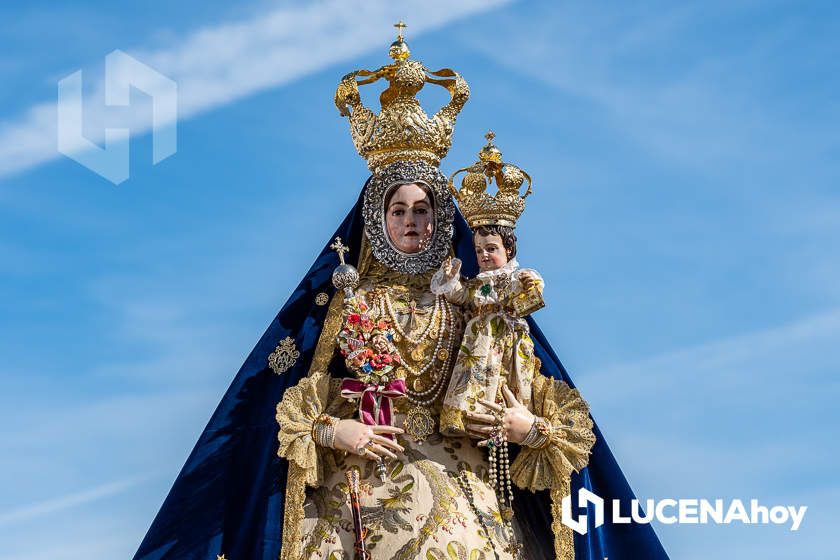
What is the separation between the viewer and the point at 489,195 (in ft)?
44.0

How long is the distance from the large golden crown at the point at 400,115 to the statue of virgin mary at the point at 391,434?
0.05 ft

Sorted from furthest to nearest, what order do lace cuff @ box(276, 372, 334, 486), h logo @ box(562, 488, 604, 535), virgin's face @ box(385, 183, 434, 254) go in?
1. virgin's face @ box(385, 183, 434, 254)
2. h logo @ box(562, 488, 604, 535)
3. lace cuff @ box(276, 372, 334, 486)

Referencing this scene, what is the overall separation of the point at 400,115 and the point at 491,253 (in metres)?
1.33

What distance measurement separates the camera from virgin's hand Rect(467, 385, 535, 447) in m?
13.0

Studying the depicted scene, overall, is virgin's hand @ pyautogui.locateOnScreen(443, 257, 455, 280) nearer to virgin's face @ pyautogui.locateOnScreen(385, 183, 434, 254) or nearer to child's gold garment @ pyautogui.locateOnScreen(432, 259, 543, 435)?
child's gold garment @ pyautogui.locateOnScreen(432, 259, 543, 435)

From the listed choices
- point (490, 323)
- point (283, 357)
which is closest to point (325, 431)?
point (283, 357)

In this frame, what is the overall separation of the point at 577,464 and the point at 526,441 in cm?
Answer: 46

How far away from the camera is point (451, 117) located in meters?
14.0

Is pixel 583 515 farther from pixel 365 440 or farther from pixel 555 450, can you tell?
pixel 365 440

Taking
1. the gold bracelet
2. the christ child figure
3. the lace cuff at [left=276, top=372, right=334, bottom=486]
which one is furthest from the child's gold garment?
the lace cuff at [left=276, top=372, right=334, bottom=486]

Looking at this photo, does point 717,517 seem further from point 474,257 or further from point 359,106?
point 359,106

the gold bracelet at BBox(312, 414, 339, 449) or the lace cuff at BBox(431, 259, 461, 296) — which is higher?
the lace cuff at BBox(431, 259, 461, 296)

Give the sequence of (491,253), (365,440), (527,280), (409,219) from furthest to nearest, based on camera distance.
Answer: (409,219) < (491,253) < (527,280) < (365,440)

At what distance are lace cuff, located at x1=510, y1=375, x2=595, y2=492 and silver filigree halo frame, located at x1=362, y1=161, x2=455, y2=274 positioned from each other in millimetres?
1313
